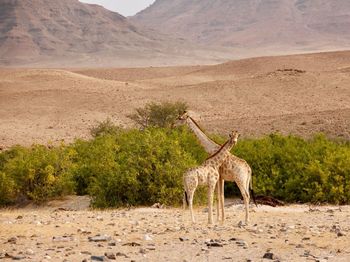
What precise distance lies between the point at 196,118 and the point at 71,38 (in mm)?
110123

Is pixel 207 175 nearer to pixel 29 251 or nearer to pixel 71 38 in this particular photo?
pixel 29 251

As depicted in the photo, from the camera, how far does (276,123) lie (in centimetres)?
3097

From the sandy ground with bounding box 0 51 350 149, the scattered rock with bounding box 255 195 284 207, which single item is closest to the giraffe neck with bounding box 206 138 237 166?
the scattered rock with bounding box 255 195 284 207

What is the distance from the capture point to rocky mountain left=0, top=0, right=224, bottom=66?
13100cm

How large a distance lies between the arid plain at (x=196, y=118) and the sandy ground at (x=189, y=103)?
70mm

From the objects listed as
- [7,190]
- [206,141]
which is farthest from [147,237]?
[7,190]

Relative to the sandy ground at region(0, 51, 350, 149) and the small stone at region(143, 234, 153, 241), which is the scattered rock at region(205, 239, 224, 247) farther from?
the sandy ground at region(0, 51, 350, 149)

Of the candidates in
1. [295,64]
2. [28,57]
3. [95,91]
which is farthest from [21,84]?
[28,57]

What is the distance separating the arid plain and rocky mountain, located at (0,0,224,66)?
48.1 metres

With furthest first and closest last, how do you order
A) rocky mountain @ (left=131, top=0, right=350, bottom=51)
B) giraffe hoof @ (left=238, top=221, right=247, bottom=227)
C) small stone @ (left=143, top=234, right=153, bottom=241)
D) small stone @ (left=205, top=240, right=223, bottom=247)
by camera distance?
rocky mountain @ (left=131, top=0, right=350, bottom=51) → giraffe hoof @ (left=238, top=221, right=247, bottom=227) → small stone @ (left=143, top=234, right=153, bottom=241) → small stone @ (left=205, top=240, right=223, bottom=247)

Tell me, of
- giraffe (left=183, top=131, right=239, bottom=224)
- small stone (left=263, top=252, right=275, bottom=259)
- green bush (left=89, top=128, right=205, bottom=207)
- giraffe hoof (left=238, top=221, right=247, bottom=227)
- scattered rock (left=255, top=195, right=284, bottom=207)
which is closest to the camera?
small stone (left=263, top=252, right=275, bottom=259)

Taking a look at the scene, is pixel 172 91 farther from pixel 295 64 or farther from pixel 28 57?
pixel 28 57

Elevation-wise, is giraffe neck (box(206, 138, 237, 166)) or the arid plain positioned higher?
giraffe neck (box(206, 138, 237, 166))

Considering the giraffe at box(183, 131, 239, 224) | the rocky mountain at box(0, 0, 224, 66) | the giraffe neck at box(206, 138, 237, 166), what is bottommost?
the giraffe at box(183, 131, 239, 224)
